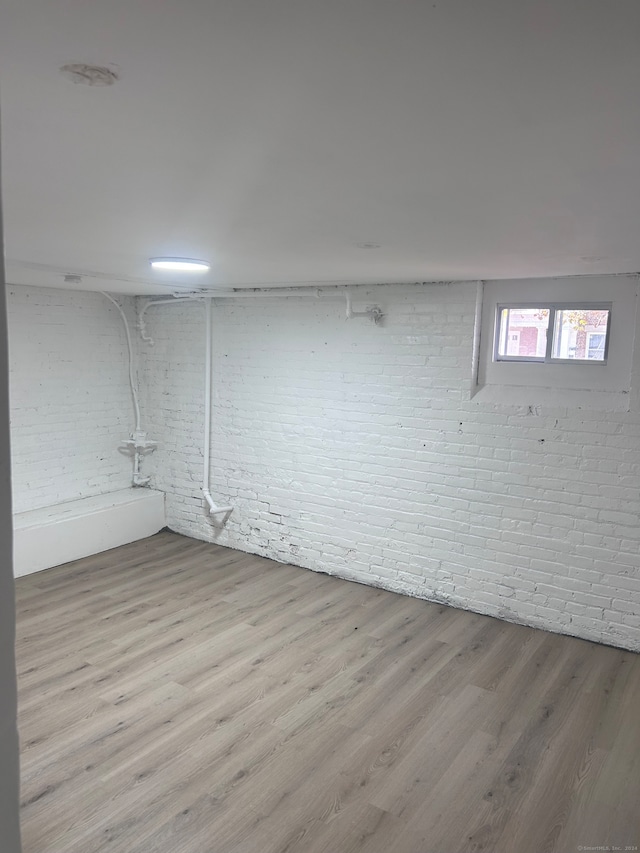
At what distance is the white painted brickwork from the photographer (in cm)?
389

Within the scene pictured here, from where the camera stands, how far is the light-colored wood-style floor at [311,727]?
7.80ft

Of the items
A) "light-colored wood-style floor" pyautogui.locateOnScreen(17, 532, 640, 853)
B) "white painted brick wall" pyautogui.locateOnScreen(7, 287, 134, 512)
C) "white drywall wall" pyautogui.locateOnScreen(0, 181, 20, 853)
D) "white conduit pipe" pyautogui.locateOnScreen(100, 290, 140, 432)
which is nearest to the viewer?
"white drywall wall" pyautogui.locateOnScreen(0, 181, 20, 853)

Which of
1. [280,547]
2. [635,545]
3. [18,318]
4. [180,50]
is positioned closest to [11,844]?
[180,50]

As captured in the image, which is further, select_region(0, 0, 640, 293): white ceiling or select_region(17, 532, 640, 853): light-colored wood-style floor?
select_region(17, 532, 640, 853): light-colored wood-style floor

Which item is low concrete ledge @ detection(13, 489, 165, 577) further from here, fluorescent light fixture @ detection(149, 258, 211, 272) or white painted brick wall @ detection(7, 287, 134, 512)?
fluorescent light fixture @ detection(149, 258, 211, 272)

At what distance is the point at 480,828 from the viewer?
2387 millimetres

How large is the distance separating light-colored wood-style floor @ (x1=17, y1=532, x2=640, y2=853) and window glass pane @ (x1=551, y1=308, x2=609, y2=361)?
6.02ft

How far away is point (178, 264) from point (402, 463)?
6.96 feet

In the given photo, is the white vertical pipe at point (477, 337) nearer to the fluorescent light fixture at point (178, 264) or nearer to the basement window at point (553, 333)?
the basement window at point (553, 333)

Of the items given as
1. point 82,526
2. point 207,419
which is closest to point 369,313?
point 207,419

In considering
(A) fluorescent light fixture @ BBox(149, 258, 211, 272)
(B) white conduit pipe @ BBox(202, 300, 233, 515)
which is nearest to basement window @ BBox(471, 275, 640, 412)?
(A) fluorescent light fixture @ BBox(149, 258, 211, 272)

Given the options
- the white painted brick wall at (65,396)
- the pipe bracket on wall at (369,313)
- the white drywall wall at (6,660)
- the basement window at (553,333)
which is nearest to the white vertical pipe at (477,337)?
the basement window at (553,333)

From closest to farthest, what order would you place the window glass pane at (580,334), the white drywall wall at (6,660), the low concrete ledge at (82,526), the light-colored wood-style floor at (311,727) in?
the white drywall wall at (6,660)
the light-colored wood-style floor at (311,727)
the window glass pane at (580,334)
the low concrete ledge at (82,526)

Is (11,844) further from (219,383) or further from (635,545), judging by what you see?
(219,383)
